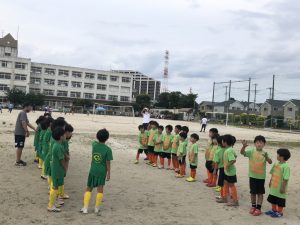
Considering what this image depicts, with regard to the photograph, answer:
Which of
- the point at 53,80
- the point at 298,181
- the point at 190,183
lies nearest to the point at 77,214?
the point at 190,183

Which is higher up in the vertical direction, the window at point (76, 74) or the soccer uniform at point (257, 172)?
the window at point (76, 74)

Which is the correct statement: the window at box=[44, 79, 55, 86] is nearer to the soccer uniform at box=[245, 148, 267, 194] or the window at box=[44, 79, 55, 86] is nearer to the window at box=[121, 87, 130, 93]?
the window at box=[121, 87, 130, 93]

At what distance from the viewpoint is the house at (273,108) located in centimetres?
9794

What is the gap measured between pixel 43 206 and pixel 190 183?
4302 millimetres

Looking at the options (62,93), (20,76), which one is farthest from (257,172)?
(62,93)

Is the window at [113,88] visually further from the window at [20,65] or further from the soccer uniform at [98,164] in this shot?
the soccer uniform at [98,164]

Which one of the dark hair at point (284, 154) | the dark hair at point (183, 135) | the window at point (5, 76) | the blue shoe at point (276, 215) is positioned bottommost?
the blue shoe at point (276, 215)

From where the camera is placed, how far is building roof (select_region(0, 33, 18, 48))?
111 m

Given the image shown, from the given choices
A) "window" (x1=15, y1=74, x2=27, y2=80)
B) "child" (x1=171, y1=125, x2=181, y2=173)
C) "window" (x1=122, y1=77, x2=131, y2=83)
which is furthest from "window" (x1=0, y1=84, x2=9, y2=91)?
"child" (x1=171, y1=125, x2=181, y2=173)

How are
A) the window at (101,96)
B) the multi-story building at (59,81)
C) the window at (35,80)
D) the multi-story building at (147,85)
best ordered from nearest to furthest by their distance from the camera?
the multi-story building at (59,81)
the window at (35,80)
the window at (101,96)
the multi-story building at (147,85)

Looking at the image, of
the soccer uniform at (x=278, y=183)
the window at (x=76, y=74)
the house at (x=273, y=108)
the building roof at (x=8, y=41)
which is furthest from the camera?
the building roof at (x=8, y=41)

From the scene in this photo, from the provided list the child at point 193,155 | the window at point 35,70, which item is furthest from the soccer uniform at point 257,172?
the window at point 35,70

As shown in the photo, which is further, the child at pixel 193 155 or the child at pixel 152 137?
the child at pixel 152 137

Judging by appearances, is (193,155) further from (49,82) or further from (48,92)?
(49,82)
